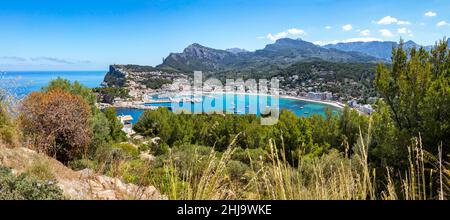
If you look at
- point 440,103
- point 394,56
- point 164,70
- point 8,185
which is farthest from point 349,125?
point 164,70

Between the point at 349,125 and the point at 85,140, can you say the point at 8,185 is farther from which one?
the point at 349,125

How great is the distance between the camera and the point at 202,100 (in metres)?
53.5

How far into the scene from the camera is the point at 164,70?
80.1m

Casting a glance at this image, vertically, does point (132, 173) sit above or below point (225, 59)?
below

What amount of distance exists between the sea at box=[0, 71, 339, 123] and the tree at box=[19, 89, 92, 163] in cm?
39

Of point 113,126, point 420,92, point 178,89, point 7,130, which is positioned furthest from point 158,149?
point 178,89

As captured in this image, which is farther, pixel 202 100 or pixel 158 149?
pixel 202 100

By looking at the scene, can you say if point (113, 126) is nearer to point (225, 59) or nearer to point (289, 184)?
point (289, 184)

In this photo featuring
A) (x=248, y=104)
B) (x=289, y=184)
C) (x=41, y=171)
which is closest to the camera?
(x=289, y=184)

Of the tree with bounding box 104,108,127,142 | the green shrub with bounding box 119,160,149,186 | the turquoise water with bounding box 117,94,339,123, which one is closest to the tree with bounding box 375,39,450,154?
the green shrub with bounding box 119,160,149,186

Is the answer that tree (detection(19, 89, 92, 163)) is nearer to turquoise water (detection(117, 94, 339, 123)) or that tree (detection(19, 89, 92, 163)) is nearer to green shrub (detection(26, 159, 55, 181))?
green shrub (detection(26, 159, 55, 181))

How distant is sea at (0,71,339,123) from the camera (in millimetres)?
5574

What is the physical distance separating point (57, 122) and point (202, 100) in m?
46.7
